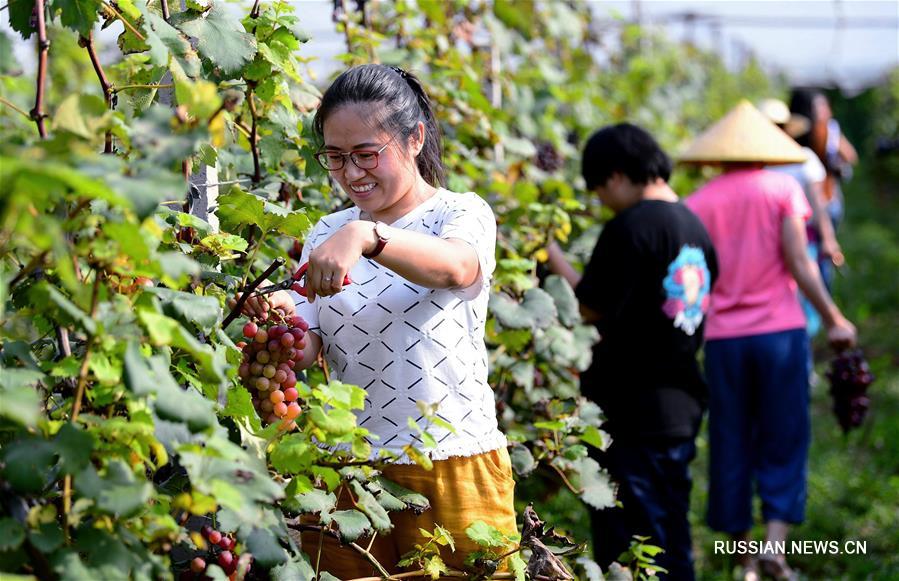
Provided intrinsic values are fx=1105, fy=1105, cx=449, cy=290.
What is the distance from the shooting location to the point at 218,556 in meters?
1.65

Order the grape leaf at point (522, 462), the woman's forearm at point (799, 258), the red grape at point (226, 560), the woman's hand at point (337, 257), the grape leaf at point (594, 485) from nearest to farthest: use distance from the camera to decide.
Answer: the woman's hand at point (337, 257), the red grape at point (226, 560), the grape leaf at point (522, 462), the grape leaf at point (594, 485), the woman's forearm at point (799, 258)

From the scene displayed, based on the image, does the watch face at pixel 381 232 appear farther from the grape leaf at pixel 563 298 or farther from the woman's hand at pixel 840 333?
the woman's hand at pixel 840 333

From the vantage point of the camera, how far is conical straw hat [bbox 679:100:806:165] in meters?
3.98

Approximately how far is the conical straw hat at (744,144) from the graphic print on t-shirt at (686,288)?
3.24ft

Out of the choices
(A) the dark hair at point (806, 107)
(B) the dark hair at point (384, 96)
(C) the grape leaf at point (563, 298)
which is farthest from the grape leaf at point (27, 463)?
(A) the dark hair at point (806, 107)

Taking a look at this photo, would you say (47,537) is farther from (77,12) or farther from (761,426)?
(761,426)

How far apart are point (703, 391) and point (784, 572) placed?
3.31ft

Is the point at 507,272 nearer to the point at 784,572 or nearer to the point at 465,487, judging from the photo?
the point at 465,487

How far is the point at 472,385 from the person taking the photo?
6.42 feet

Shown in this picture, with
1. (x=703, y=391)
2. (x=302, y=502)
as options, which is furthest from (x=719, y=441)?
(x=302, y=502)

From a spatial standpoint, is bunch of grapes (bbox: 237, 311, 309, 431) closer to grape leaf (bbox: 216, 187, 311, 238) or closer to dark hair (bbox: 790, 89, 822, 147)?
grape leaf (bbox: 216, 187, 311, 238)

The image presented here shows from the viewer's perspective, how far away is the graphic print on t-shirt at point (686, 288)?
3057 mm

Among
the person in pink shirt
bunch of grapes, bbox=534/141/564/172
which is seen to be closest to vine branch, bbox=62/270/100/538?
the person in pink shirt

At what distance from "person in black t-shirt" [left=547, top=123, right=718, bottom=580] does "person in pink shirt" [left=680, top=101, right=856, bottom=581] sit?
84 centimetres
